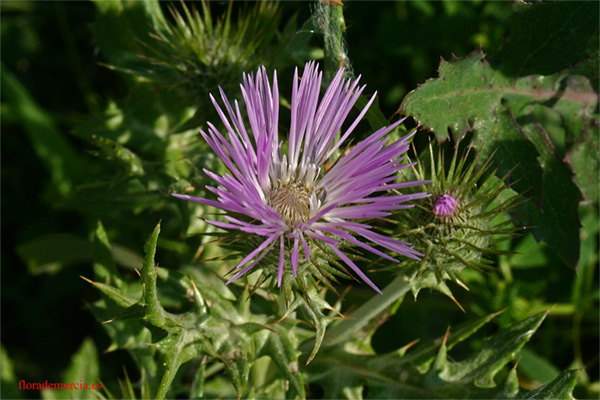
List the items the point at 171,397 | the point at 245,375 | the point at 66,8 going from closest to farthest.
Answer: the point at 245,375, the point at 171,397, the point at 66,8

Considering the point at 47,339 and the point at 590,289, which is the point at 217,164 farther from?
the point at 590,289

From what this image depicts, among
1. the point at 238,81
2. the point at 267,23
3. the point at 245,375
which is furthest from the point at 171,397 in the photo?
the point at 267,23

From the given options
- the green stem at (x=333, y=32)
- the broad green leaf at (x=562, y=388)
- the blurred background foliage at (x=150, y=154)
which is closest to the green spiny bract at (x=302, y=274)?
the blurred background foliage at (x=150, y=154)

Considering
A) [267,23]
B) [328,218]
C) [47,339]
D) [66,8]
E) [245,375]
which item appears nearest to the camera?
[328,218]

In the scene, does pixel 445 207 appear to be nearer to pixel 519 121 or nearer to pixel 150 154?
pixel 519 121

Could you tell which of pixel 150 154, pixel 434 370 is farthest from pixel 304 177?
pixel 150 154

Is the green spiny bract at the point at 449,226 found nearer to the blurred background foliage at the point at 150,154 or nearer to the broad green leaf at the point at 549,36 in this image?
the blurred background foliage at the point at 150,154

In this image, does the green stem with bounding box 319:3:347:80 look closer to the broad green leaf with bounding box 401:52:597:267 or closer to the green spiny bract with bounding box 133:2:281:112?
the broad green leaf with bounding box 401:52:597:267
